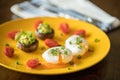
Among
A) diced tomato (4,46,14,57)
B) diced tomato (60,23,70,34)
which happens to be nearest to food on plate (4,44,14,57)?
diced tomato (4,46,14,57)

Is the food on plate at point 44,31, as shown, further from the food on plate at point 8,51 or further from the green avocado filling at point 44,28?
the food on plate at point 8,51

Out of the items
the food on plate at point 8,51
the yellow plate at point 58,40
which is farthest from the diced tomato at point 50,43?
the food on plate at point 8,51

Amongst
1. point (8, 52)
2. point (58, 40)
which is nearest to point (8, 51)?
point (8, 52)

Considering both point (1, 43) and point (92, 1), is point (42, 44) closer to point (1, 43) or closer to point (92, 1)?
point (1, 43)

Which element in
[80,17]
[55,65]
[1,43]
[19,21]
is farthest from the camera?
[80,17]

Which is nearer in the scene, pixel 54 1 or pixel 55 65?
pixel 55 65

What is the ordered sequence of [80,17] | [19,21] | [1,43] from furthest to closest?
1. [80,17]
2. [19,21]
3. [1,43]

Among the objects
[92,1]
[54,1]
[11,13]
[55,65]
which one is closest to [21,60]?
[55,65]
